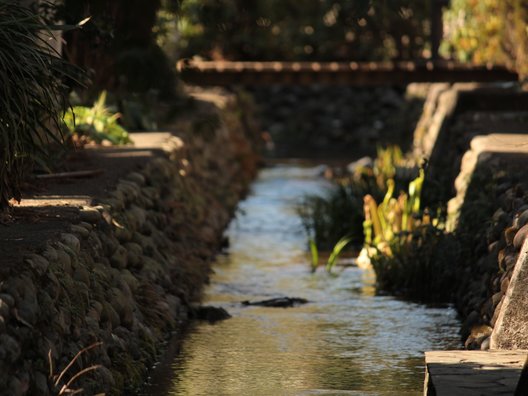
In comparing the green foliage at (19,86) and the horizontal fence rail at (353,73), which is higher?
the green foliage at (19,86)

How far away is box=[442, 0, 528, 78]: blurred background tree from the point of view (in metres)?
18.7

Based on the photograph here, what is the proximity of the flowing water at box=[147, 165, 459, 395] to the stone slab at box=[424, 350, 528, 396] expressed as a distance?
0.94 m

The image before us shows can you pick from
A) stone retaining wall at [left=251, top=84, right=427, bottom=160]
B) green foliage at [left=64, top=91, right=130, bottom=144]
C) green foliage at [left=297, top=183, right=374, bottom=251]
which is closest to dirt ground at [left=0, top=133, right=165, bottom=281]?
green foliage at [left=64, top=91, right=130, bottom=144]

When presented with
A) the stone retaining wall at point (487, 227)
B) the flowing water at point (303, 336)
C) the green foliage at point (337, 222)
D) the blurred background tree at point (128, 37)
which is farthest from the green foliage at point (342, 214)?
the blurred background tree at point (128, 37)

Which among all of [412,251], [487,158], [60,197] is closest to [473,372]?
[60,197]

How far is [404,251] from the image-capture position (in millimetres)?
12117

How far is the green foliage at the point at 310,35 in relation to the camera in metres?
31.0

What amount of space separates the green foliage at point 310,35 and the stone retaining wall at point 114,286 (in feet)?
51.9

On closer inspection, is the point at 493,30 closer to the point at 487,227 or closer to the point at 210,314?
the point at 487,227

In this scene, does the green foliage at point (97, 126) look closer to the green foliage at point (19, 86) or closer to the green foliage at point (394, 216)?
the green foliage at point (394, 216)

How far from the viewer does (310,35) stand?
3180 cm

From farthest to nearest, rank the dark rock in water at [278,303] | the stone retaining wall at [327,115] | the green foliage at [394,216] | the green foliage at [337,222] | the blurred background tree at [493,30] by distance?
1. the stone retaining wall at [327,115]
2. the blurred background tree at [493,30]
3. the green foliage at [337,222]
4. the green foliage at [394,216]
5. the dark rock in water at [278,303]

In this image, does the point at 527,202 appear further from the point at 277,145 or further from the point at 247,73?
the point at 277,145

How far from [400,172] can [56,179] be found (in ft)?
18.1
